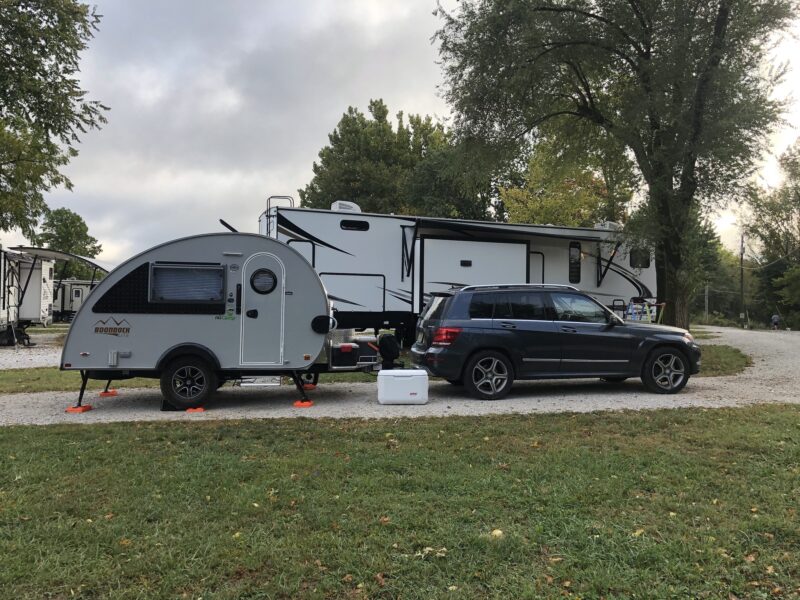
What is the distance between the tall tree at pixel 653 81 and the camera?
12125mm

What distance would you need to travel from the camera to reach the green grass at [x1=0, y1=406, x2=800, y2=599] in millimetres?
3158

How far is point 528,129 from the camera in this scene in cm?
1591

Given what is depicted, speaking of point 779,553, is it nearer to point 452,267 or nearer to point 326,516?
point 326,516

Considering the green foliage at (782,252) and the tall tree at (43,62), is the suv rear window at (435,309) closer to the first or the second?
the tall tree at (43,62)

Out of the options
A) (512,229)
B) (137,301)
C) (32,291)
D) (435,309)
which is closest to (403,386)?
(435,309)

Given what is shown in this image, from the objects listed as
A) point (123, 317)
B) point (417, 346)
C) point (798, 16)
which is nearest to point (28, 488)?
point (123, 317)

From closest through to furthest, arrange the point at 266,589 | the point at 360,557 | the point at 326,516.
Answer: the point at 266,589, the point at 360,557, the point at 326,516

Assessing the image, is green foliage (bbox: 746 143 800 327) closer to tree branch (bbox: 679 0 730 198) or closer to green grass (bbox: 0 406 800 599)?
tree branch (bbox: 679 0 730 198)

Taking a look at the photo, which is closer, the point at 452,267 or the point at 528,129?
the point at 452,267

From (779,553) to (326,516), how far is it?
9.36 ft

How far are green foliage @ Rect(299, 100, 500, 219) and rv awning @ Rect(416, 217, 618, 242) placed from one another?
62.3 ft

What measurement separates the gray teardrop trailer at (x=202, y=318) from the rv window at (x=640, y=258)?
8.73 m

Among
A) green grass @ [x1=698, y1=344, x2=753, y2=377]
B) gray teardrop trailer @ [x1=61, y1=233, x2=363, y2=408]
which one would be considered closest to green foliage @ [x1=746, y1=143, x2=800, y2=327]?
green grass @ [x1=698, y1=344, x2=753, y2=377]

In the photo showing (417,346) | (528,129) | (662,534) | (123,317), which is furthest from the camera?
(528,129)
